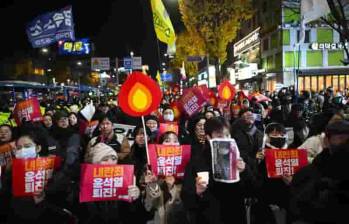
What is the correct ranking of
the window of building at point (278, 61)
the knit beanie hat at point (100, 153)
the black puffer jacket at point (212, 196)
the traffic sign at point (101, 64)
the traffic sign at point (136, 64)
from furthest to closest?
1. the window of building at point (278, 61)
2. the traffic sign at point (101, 64)
3. the traffic sign at point (136, 64)
4. the knit beanie hat at point (100, 153)
5. the black puffer jacket at point (212, 196)

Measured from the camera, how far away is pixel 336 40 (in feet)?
137

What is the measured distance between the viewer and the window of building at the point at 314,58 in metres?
42.1

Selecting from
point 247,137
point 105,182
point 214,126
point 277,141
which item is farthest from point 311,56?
point 105,182

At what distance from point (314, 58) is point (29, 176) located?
132 ft

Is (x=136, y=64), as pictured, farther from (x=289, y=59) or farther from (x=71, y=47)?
(x=289, y=59)

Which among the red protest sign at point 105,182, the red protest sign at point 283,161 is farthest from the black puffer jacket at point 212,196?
the red protest sign at point 105,182

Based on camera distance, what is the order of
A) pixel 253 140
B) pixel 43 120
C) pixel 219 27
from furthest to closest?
pixel 219 27 < pixel 43 120 < pixel 253 140

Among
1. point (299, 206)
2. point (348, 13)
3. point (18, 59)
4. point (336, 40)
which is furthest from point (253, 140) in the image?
point (18, 59)

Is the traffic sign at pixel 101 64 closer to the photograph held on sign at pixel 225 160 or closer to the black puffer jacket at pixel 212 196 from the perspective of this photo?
the black puffer jacket at pixel 212 196

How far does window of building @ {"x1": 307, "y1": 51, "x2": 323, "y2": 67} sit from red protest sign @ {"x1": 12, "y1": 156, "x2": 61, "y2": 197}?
40.0m

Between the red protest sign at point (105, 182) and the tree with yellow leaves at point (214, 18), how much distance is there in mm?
28534

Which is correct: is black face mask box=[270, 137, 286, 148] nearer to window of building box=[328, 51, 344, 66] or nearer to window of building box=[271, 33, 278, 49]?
window of building box=[328, 51, 344, 66]

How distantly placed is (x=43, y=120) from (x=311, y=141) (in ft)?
20.3

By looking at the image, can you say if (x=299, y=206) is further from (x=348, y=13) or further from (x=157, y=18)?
→ (x=348, y=13)
